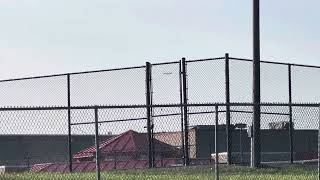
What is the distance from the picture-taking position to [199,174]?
15180 millimetres

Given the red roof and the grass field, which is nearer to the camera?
the grass field

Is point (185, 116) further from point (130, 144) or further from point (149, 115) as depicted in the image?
point (130, 144)

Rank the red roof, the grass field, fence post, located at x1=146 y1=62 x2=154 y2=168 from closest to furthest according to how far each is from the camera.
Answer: the grass field < fence post, located at x1=146 y1=62 x2=154 y2=168 < the red roof

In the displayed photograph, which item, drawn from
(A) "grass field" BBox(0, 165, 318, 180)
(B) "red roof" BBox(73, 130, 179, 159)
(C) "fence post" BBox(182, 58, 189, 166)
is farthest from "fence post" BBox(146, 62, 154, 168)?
(A) "grass field" BBox(0, 165, 318, 180)

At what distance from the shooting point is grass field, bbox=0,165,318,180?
47.1 ft

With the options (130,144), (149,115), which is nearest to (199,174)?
(149,115)

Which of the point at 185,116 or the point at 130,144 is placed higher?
the point at 185,116

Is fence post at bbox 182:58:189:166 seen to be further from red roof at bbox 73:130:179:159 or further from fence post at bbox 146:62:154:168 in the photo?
red roof at bbox 73:130:179:159

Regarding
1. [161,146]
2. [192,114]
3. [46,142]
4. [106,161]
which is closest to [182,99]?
[192,114]

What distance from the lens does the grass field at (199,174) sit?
14359 millimetres

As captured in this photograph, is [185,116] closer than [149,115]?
No

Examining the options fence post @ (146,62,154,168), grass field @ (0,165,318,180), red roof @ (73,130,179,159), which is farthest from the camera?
red roof @ (73,130,179,159)

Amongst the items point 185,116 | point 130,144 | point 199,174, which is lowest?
point 199,174

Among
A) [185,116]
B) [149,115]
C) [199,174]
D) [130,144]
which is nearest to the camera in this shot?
[199,174]
